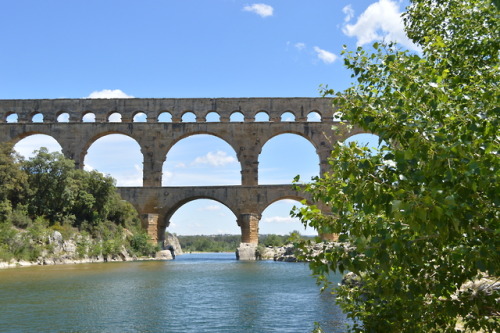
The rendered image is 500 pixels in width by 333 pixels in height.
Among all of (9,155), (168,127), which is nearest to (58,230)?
(9,155)

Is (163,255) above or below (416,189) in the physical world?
below

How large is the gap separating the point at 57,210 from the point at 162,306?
1907cm

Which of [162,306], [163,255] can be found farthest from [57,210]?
[162,306]

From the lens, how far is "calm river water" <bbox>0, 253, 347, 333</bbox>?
7957 millimetres

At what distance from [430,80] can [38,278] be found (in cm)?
1509

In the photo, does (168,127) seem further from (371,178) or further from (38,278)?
(371,178)

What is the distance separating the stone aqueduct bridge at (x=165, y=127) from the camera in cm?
3247

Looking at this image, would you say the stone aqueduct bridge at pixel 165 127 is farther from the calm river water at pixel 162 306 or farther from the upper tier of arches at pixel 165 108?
the calm river water at pixel 162 306

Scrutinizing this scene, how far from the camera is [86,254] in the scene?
26219mm

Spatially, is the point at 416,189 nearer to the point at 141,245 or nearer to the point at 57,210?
the point at 57,210

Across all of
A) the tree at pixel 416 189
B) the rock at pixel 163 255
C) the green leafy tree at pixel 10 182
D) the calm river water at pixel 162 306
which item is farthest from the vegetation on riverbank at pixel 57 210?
the tree at pixel 416 189

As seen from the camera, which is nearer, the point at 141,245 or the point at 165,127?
the point at 141,245

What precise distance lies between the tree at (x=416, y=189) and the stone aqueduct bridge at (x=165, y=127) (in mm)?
28030

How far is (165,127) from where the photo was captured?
3297 centimetres
